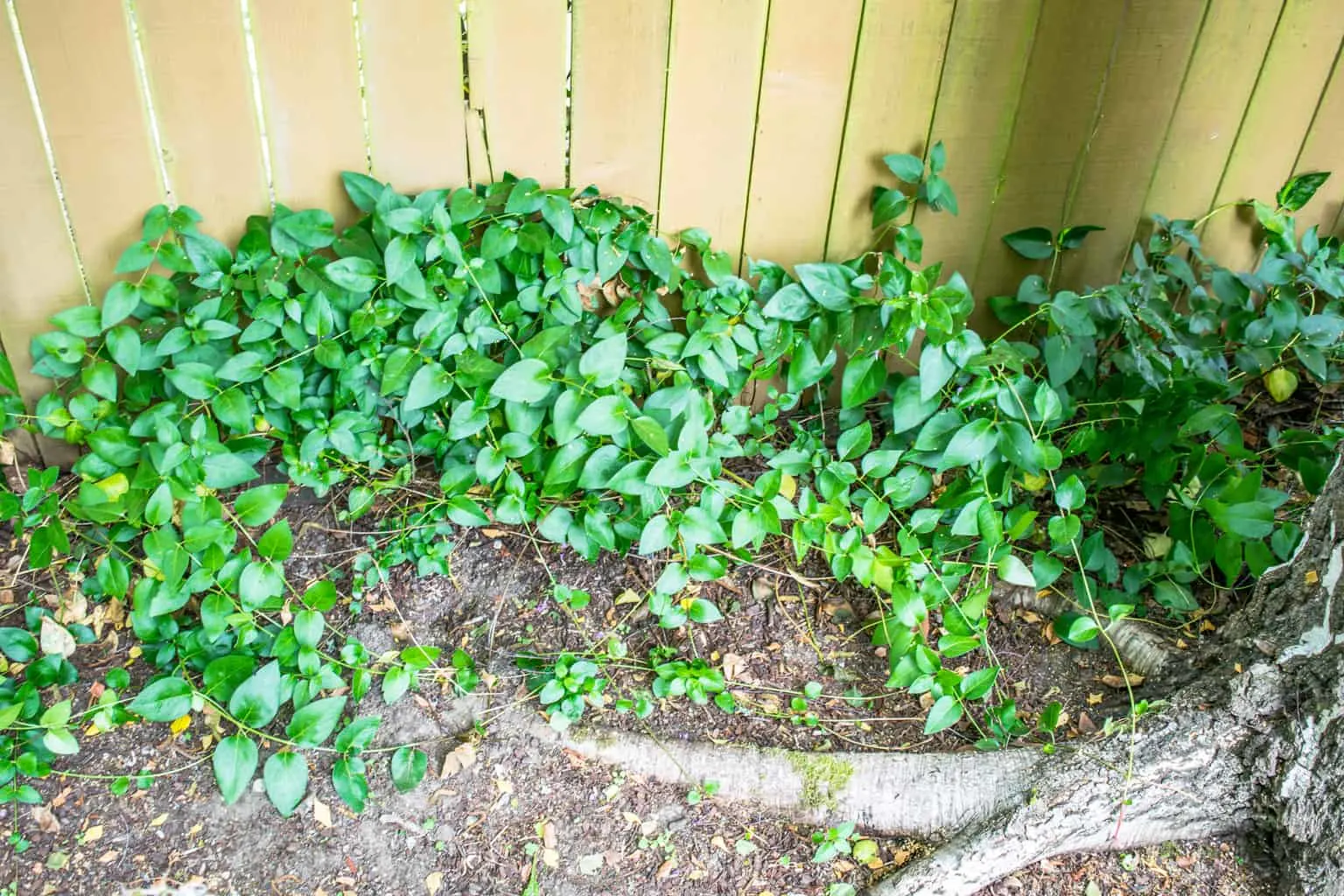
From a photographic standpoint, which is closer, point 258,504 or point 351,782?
point 351,782

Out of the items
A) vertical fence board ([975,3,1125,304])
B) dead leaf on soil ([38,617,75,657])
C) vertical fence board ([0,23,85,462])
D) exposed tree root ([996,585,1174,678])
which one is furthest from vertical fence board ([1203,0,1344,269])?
dead leaf on soil ([38,617,75,657])

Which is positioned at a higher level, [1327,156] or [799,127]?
→ [799,127]

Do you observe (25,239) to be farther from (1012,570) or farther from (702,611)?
(1012,570)

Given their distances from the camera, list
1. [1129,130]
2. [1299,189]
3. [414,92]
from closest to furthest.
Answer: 1. [414,92]
2. [1129,130]
3. [1299,189]

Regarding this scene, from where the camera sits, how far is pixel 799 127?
2059 millimetres

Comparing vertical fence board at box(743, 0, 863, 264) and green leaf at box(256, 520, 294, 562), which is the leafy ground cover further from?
vertical fence board at box(743, 0, 863, 264)

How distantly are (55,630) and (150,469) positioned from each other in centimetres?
38

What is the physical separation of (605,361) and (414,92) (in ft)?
2.08

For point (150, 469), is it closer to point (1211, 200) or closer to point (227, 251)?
point (227, 251)

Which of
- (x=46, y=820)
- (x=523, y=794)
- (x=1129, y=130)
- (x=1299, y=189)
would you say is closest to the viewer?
(x=46, y=820)

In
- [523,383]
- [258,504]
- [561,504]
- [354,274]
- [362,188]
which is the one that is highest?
[362,188]

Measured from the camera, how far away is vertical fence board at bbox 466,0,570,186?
1.81 meters

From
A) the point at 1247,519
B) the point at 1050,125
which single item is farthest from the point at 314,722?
the point at 1050,125

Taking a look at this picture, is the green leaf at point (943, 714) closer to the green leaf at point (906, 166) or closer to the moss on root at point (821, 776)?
the moss on root at point (821, 776)
